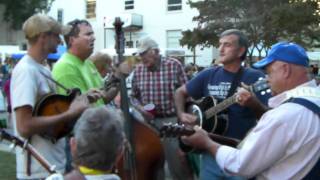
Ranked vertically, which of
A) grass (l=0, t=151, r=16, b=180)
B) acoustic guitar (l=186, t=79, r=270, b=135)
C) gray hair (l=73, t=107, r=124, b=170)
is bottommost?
grass (l=0, t=151, r=16, b=180)

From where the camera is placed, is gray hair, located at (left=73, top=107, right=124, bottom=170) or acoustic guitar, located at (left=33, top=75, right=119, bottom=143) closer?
gray hair, located at (left=73, top=107, right=124, bottom=170)

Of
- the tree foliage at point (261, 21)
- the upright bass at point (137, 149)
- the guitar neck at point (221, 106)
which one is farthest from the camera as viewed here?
the tree foliage at point (261, 21)

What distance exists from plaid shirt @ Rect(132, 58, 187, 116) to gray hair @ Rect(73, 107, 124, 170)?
3.87m

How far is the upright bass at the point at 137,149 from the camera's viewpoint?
4733mm

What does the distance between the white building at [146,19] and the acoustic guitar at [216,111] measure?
95.3 ft

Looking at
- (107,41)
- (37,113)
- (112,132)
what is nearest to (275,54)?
(112,132)

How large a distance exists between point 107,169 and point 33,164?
1228mm

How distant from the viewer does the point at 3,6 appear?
43.0 metres

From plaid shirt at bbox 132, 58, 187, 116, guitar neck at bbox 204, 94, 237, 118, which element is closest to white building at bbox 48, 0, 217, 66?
plaid shirt at bbox 132, 58, 187, 116

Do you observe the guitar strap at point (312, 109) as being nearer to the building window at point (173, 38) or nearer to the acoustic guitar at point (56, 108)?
the acoustic guitar at point (56, 108)

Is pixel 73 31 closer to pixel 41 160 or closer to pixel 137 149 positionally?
pixel 137 149

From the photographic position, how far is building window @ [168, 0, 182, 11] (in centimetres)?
3600

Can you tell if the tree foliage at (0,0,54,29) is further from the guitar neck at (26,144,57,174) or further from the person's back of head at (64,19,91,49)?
the guitar neck at (26,144,57,174)

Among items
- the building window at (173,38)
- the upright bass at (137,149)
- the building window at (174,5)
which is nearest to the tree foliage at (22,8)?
the building window at (174,5)
